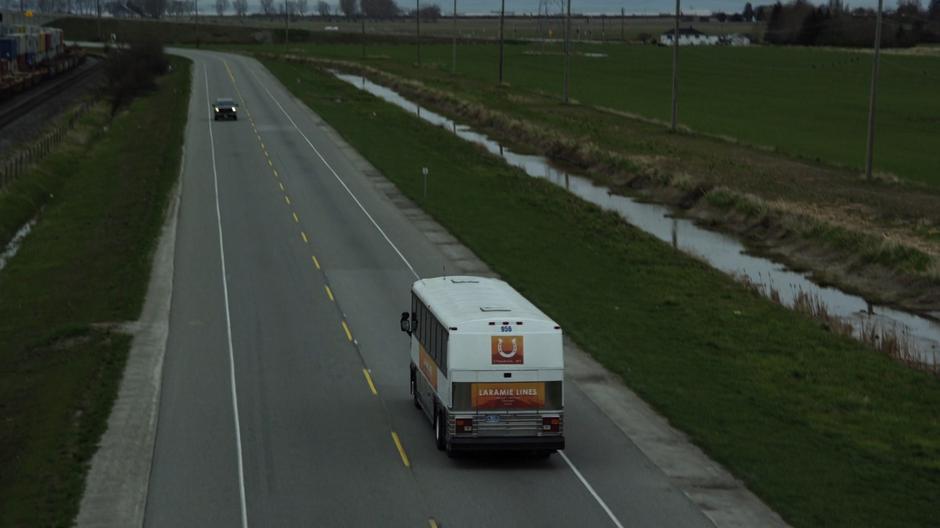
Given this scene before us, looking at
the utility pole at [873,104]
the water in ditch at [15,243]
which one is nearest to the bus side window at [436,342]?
the water in ditch at [15,243]

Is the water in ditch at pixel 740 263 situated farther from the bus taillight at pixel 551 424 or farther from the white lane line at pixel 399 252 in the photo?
the bus taillight at pixel 551 424

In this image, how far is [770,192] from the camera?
63969 mm

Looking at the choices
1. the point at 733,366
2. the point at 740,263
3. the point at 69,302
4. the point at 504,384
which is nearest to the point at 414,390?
the point at 504,384

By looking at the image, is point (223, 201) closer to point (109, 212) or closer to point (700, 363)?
point (109, 212)

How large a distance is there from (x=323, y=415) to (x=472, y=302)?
15.1ft

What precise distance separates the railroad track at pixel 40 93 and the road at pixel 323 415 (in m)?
48.5

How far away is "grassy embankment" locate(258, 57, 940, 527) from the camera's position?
24.5 metres

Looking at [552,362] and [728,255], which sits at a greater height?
[552,362]

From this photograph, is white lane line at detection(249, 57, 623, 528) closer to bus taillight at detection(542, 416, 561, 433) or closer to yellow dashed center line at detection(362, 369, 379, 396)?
bus taillight at detection(542, 416, 561, 433)

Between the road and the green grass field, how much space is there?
36.0 meters

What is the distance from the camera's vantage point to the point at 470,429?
24000mm

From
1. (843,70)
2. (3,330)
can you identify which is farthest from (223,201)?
(843,70)

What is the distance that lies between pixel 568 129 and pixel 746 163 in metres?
22.3

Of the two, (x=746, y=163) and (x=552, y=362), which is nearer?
(x=552, y=362)
